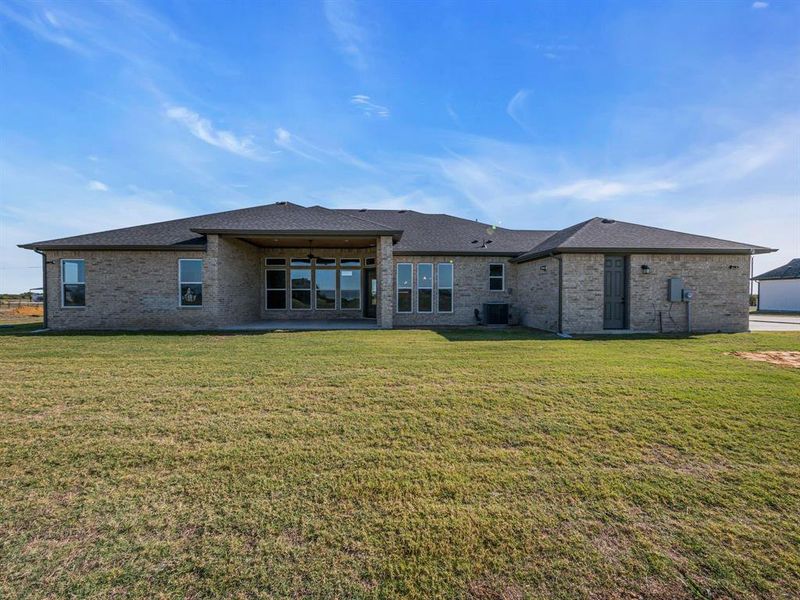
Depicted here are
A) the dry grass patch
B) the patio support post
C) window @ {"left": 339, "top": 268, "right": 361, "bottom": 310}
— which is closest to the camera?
the dry grass patch

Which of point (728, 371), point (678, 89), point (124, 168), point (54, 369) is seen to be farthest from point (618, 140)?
point (124, 168)

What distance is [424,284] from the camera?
15297mm

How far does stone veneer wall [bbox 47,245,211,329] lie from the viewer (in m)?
13.1

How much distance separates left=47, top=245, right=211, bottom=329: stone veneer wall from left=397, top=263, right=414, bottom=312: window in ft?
23.7

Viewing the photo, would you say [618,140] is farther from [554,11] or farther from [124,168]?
[124,168]

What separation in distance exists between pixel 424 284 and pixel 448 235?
10.0 feet

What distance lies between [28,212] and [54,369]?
51.6ft

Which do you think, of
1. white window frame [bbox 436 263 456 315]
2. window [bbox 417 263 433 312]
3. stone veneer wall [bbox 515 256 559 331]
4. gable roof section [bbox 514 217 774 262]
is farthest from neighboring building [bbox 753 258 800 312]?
window [bbox 417 263 433 312]

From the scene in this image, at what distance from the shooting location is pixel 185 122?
38.2 ft

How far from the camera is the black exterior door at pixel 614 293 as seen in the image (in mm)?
12656

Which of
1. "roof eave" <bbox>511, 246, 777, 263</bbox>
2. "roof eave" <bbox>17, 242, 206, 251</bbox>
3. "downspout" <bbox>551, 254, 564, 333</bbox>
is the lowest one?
"downspout" <bbox>551, 254, 564, 333</bbox>

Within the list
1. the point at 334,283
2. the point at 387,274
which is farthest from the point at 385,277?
the point at 334,283

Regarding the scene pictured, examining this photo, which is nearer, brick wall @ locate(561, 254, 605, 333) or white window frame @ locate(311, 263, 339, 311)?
brick wall @ locate(561, 254, 605, 333)

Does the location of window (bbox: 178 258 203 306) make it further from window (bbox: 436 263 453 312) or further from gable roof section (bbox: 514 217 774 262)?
gable roof section (bbox: 514 217 774 262)
